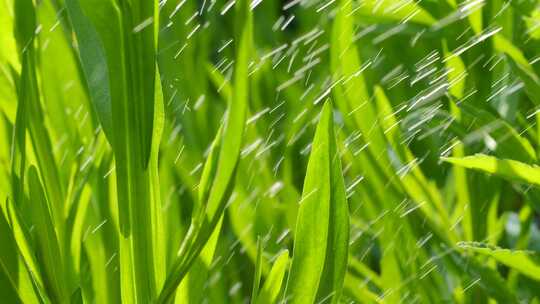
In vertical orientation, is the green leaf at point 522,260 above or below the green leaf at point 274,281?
below

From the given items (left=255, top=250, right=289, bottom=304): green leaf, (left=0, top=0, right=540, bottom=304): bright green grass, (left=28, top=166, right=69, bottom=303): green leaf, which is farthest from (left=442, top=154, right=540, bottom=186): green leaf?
(left=28, top=166, right=69, bottom=303): green leaf

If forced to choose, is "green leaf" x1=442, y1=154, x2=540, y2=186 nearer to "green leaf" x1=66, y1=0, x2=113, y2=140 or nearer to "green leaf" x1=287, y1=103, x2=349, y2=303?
"green leaf" x1=287, y1=103, x2=349, y2=303

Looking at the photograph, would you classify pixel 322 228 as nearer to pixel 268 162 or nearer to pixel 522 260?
pixel 522 260

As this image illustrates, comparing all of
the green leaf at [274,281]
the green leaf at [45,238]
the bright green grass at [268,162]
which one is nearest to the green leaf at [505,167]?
the bright green grass at [268,162]

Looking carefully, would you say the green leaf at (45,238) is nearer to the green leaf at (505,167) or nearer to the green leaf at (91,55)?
the green leaf at (91,55)

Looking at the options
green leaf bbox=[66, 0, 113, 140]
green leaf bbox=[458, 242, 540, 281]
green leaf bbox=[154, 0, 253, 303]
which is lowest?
green leaf bbox=[458, 242, 540, 281]

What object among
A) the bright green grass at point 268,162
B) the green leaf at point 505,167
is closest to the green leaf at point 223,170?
the bright green grass at point 268,162

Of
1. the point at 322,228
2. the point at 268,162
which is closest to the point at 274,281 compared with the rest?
the point at 322,228

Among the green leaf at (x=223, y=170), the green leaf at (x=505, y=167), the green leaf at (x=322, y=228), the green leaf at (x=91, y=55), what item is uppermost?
the green leaf at (x=91, y=55)

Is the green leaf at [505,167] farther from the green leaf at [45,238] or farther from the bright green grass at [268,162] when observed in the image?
the green leaf at [45,238]
